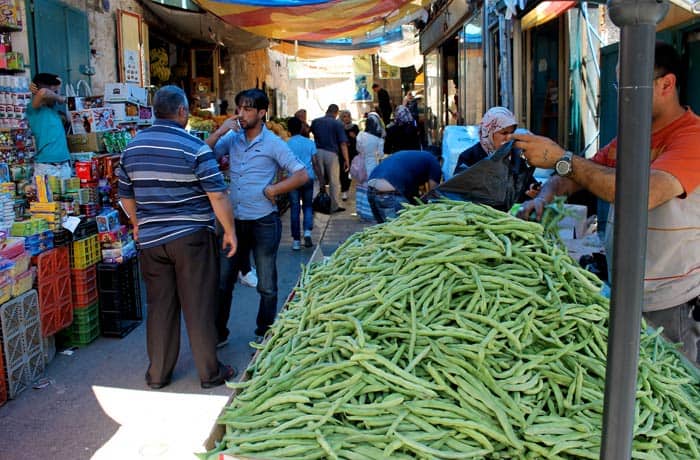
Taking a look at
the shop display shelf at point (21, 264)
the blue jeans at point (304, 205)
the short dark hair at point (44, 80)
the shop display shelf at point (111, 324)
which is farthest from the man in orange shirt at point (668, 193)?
the blue jeans at point (304, 205)

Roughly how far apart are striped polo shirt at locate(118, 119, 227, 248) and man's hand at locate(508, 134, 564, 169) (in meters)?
2.38

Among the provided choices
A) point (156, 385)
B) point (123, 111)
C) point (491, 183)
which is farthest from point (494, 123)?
point (123, 111)

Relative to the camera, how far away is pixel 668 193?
101 inches

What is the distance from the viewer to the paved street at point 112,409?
3910 millimetres

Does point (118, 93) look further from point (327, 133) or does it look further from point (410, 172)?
point (327, 133)

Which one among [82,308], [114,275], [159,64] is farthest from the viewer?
[159,64]

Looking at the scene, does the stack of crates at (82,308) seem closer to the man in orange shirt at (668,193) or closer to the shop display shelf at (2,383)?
the shop display shelf at (2,383)

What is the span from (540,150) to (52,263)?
13.1 feet

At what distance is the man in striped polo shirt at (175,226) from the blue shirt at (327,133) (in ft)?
23.8

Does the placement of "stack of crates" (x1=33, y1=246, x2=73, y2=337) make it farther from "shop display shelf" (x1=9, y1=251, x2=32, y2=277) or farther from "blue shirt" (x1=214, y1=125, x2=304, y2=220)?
"blue shirt" (x1=214, y1=125, x2=304, y2=220)

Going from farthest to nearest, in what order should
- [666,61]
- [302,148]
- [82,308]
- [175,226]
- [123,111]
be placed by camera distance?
[302,148]
[123,111]
[82,308]
[175,226]
[666,61]

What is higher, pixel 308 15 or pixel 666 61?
pixel 308 15

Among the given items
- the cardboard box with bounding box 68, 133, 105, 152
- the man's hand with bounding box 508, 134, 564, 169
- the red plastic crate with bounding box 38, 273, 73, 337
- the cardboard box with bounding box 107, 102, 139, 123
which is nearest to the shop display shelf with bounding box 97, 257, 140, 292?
the red plastic crate with bounding box 38, 273, 73, 337

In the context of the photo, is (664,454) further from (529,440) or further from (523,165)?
(523,165)
